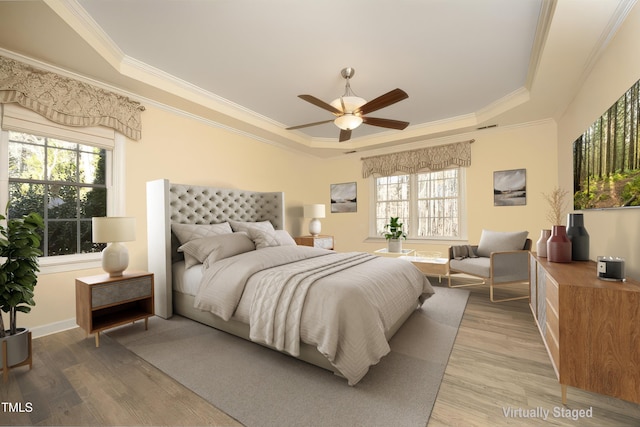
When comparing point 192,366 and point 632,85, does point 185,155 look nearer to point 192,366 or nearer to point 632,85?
point 192,366

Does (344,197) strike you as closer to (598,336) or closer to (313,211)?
(313,211)

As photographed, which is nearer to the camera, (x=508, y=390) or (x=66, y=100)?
(x=508, y=390)

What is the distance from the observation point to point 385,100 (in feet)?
8.63

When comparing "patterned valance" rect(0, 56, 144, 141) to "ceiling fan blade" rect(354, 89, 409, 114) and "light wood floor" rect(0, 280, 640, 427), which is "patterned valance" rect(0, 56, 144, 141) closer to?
"light wood floor" rect(0, 280, 640, 427)

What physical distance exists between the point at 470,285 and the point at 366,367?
Result: 3.08 m

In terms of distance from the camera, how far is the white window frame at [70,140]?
2.51 metres

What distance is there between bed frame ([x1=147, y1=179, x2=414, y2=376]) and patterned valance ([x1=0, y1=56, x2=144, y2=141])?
0.83m

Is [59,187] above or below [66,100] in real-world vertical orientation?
below

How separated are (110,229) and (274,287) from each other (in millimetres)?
1692

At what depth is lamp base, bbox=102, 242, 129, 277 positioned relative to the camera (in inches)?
101

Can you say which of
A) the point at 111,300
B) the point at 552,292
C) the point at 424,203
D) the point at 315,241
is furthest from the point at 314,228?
the point at 552,292

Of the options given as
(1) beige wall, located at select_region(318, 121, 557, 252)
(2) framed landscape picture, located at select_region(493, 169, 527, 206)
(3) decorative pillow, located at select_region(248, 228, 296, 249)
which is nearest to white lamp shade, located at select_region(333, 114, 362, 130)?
(3) decorative pillow, located at select_region(248, 228, 296, 249)

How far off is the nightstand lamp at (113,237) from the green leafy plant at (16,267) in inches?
18.6

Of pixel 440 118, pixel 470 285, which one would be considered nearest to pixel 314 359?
pixel 470 285
